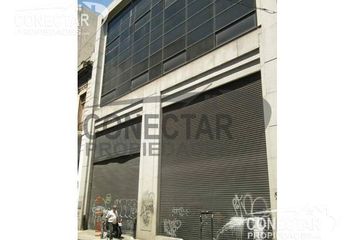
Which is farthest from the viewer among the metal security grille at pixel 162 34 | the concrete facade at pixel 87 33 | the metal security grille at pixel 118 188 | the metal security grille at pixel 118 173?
the concrete facade at pixel 87 33

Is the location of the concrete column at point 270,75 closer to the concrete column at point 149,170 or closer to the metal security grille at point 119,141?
the concrete column at point 149,170

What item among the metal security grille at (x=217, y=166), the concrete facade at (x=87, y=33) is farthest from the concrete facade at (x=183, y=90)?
the concrete facade at (x=87, y=33)

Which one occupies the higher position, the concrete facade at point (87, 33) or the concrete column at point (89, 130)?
the concrete facade at point (87, 33)

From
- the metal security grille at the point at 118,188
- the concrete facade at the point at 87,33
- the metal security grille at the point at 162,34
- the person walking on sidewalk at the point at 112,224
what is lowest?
the person walking on sidewalk at the point at 112,224

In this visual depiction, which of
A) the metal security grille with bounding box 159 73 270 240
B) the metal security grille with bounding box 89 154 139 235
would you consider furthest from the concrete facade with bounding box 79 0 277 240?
the metal security grille with bounding box 89 154 139 235

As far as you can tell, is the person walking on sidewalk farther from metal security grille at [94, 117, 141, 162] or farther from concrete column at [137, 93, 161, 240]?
metal security grille at [94, 117, 141, 162]

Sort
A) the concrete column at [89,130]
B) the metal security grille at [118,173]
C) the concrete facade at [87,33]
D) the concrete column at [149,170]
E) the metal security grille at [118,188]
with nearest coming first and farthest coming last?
the concrete column at [149,170]
the metal security grille at [118,188]
the metal security grille at [118,173]
the concrete column at [89,130]
the concrete facade at [87,33]

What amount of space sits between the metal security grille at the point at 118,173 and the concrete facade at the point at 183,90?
64 cm

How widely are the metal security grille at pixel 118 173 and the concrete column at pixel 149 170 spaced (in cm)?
90

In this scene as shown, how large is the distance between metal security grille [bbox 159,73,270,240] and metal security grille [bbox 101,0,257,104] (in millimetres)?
2445

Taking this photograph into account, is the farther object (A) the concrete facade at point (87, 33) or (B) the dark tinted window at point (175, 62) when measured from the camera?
(A) the concrete facade at point (87, 33)

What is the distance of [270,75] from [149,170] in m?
7.61

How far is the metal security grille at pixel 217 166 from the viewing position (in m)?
11.7

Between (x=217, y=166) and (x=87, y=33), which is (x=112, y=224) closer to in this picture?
(x=217, y=166)
